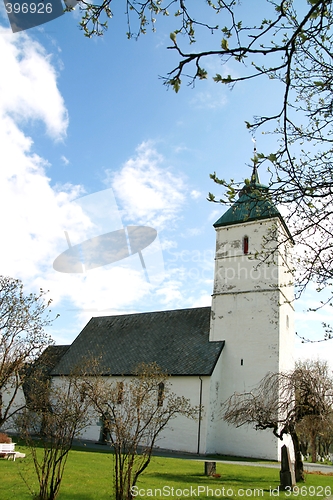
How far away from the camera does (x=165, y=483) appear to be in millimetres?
10867

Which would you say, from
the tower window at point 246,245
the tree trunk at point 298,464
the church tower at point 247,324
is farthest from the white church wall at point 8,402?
the tower window at point 246,245

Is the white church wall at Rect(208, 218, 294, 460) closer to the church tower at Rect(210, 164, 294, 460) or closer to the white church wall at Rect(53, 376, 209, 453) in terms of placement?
the church tower at Rect(210, 164, 294, 460)

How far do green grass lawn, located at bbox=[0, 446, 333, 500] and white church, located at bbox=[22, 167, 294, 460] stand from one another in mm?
5918

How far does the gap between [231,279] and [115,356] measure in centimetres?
956

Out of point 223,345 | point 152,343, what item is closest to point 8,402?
point 152,343

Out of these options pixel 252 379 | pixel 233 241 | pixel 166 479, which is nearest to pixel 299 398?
pixel 166 479

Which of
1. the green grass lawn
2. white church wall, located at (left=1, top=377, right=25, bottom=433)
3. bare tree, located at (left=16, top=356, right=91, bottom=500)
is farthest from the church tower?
bare tree, located at (left=16, top=356, right=91, bottom=500)

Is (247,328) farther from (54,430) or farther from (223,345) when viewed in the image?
(54,430)

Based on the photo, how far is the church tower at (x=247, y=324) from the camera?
21.7 metres

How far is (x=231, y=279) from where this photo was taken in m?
25.4

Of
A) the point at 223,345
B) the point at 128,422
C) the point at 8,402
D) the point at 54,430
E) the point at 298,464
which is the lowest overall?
the point at 298,464

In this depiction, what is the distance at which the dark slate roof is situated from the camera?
23.6 metres

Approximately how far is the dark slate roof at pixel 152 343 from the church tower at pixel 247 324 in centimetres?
132

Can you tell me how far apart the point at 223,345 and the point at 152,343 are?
5277mm
